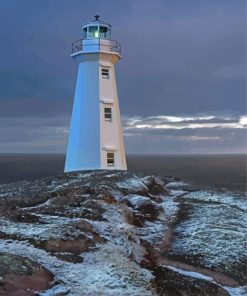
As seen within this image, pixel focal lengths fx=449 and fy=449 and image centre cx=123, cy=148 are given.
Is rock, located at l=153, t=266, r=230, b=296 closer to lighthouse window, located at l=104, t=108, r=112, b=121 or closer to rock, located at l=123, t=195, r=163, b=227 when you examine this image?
rock, located at l=123, t=195, r=163, b=227

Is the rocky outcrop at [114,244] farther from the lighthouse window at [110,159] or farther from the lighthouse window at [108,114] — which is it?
the lighthouse window at [108,114]

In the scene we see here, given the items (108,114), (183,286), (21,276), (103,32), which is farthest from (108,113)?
(21,276)

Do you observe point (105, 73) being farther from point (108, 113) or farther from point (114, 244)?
point (114, 244)

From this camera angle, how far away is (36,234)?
695 inches

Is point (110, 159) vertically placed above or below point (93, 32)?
below

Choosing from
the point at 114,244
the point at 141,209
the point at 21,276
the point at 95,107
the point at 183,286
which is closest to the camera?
the point at 21,276

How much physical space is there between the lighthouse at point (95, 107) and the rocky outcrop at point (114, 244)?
10088 mm

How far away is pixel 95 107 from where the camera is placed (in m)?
40.0

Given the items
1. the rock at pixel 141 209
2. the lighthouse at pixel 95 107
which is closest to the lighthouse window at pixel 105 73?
the lighthouse at pixel 95 107

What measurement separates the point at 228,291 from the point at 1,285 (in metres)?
7.92

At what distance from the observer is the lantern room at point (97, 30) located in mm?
40719

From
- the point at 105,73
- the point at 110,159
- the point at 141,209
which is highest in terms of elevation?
the point at 105,73

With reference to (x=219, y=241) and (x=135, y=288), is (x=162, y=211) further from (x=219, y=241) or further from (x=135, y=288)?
(x=135, y=288)

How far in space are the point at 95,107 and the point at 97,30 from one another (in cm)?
710
